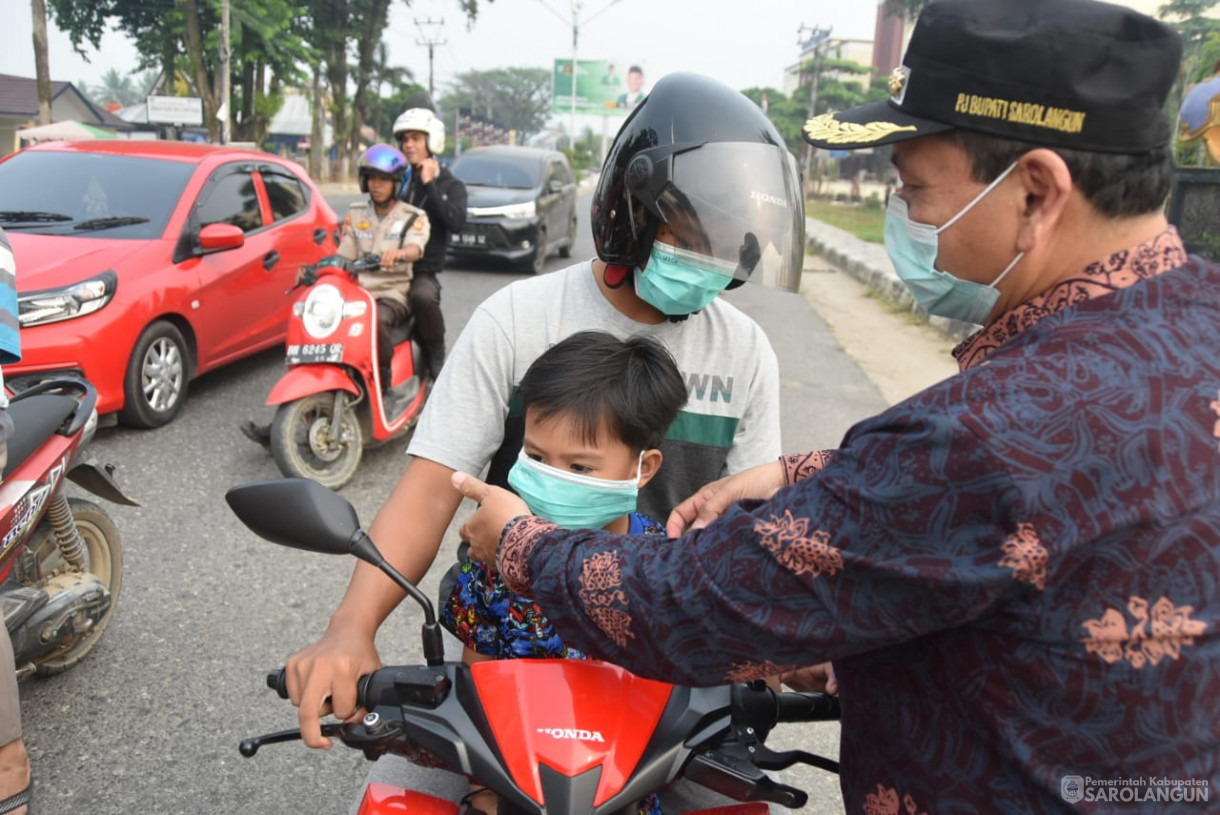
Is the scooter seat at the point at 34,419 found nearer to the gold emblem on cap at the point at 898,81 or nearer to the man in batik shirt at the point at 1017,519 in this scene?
the man in batik shirt at the point at 1017,519

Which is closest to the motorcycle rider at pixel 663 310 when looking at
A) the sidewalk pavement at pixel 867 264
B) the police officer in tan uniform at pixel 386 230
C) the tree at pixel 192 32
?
the police officer in tan uniform at pixel 386 230

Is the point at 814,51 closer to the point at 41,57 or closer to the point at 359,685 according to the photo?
the point at 41,57

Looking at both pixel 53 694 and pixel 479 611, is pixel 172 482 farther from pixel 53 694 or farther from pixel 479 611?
pixel 479 611

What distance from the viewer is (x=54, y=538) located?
3119 mm

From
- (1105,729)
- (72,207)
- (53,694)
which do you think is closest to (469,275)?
(72,207)

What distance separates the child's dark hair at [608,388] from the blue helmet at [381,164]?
14.7 feet

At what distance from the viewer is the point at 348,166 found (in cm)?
4238

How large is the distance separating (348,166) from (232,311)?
38192mm

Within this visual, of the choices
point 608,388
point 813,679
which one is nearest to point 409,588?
point 608,388

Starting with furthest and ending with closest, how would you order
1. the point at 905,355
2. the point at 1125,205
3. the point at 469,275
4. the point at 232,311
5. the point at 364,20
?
1. the point at 364,20
2. the point at 469,275
3. the point at 905,355
4. the point at 232,311
5. the point at 1125,205

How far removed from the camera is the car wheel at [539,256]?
43.0 feet

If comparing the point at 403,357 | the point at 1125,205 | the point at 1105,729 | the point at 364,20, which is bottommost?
the point at 403,357

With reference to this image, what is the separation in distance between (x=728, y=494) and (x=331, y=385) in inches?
150

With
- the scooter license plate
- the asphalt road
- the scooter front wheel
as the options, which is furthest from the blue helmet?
the asphalt road
